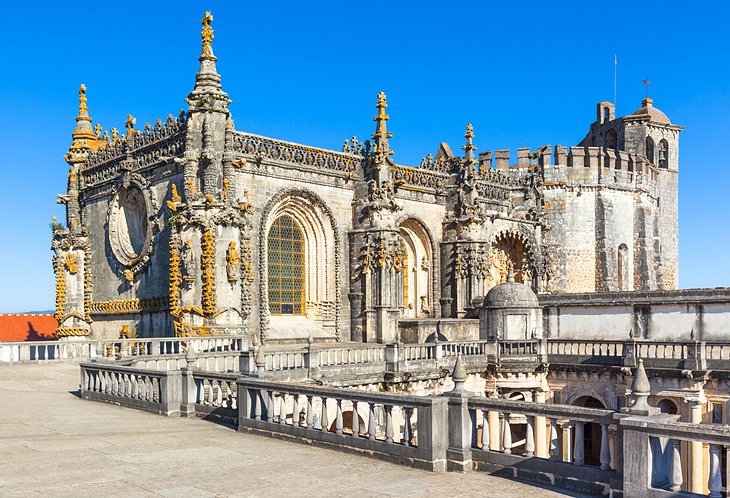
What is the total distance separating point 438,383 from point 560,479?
674 inches

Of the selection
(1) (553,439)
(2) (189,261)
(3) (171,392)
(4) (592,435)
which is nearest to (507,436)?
(1) (553,439)

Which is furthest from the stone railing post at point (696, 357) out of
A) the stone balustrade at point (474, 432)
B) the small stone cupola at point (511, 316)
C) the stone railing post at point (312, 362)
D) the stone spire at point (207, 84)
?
the stone spire at point (207, 84)

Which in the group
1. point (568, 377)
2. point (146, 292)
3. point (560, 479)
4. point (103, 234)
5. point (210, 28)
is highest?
point (210, 28)

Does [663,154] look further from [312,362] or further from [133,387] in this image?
[133,387]

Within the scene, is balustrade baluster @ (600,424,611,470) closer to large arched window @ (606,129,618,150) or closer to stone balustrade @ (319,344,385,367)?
stone balustrade @ (319,344,385,367)

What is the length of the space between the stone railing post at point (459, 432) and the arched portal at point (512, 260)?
27.3 metres

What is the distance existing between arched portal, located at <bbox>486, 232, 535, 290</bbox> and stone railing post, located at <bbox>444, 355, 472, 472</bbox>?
1075 inches

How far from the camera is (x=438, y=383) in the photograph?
26000 mm

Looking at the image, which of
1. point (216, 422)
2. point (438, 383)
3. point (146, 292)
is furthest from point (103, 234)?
point (216, 422)

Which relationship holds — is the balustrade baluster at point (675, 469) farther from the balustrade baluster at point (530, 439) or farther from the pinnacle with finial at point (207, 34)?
the pinnacle with finial at point (207, 34)

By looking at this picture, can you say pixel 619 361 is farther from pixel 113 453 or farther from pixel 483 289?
pixel 113 453

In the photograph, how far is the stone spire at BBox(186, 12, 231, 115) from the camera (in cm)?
2486

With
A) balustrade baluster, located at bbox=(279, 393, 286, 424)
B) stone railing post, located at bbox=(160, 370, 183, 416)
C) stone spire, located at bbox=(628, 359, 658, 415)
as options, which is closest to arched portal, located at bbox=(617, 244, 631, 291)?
stone railing post, located at bbox=(160, 370, 183, 416)

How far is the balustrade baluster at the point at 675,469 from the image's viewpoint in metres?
7.80
